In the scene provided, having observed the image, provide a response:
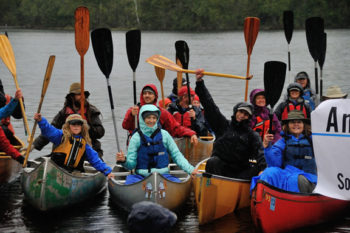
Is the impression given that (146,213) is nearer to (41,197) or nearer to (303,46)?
(41,197)

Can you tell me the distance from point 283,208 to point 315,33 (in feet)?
17.9

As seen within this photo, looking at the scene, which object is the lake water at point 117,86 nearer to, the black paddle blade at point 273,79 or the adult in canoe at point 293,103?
the black paddle blade at point 273,79

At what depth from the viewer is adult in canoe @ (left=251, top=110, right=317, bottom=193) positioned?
6074 millimetres

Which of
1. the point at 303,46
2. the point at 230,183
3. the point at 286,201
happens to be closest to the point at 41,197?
the point at 230,183

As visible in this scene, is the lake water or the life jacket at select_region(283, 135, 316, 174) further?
the lake water

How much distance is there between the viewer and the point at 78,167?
720 centimetres

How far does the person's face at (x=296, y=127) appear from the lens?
621cm

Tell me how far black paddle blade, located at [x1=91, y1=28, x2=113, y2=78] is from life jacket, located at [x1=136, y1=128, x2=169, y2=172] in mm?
1487

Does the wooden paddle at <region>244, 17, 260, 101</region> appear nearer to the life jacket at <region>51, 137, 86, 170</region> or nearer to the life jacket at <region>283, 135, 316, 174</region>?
the life jacket at <region>283, 135, 316, 174</region>

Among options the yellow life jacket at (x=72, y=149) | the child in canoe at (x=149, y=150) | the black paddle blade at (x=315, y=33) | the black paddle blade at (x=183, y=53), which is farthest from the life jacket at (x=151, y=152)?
the black paddle blade at (x=315, y=33)

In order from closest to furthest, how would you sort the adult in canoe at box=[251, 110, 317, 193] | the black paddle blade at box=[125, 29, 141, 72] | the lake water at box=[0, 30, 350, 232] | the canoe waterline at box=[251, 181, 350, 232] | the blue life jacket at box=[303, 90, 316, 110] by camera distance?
1. the canoe waterline at box=[251, 181, 350, 232]
2. the adult in canoe at box=[251, 110, 317, 193]
3. the lake water at box=[0, 30, 350, 232]
4. the black paddle blade at box=[125, 29, 141, 72]
5. the blue life jacket at box=[303, 90, 316, 110]

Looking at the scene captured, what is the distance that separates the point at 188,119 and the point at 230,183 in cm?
329

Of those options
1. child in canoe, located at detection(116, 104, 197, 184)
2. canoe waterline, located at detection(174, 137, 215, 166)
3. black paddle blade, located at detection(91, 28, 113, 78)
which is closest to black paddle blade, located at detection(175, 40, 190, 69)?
canoe waterline, located at detection(174, 137, 215, 166)

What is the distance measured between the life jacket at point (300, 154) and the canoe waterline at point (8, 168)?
391 centimetres
